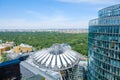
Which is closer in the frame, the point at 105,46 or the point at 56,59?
the point at 105,46

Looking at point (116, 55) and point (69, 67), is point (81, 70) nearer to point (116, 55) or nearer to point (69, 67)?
point (69, 67)

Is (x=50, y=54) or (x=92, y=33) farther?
(x=50, y=54)

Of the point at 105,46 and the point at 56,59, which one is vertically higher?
the point at 105,46

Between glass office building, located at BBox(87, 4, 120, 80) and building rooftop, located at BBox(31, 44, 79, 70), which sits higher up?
glass office building, located at BBox(87, 4, 120, 80)

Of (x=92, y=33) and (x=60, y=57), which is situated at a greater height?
(x=92, y=33)

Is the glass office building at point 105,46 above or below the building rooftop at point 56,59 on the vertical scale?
above

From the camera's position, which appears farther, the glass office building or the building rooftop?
the building rooftop

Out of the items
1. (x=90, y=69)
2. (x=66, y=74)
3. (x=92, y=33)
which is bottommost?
(x=66, y=74)

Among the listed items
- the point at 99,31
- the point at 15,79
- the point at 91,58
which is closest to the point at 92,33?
the point at 99,31
